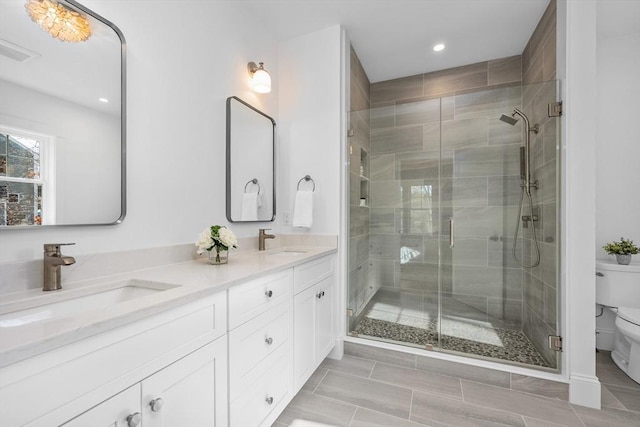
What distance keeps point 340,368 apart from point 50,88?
2249 mm

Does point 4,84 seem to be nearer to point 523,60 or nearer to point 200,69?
point 200,69

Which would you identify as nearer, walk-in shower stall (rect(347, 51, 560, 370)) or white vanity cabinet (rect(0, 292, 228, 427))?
white vanity cabinet (rect(0, 292, 228, 427))

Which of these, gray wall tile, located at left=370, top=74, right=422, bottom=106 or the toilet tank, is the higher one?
gray wall tile, located at left=370, top=74, right=422, bottom=106

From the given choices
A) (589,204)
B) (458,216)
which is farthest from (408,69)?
(589,204)

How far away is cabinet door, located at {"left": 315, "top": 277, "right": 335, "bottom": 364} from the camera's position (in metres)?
1.93

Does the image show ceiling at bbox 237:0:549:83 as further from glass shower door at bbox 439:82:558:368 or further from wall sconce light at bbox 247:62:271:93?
glass shower door at bbox 439:82:558:368

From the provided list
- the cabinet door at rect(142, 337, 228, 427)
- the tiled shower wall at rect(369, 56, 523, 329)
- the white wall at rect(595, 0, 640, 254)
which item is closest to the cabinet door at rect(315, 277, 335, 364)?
the tiled shower wall at rect(369, 56, 523, 329)

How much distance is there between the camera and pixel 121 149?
1276 mm

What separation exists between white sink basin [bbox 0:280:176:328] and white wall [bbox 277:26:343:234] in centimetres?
137

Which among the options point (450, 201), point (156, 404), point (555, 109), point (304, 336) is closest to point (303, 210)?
point (304, 336)

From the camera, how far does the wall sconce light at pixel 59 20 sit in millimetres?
1035

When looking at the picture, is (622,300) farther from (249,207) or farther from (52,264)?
(52,264)

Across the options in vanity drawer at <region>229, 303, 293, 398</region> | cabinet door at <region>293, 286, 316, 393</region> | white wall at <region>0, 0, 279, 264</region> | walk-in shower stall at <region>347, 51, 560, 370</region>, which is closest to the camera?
vanity drawer at <region>229, 303, 293, 398</region>

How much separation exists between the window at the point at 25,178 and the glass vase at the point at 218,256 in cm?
67
